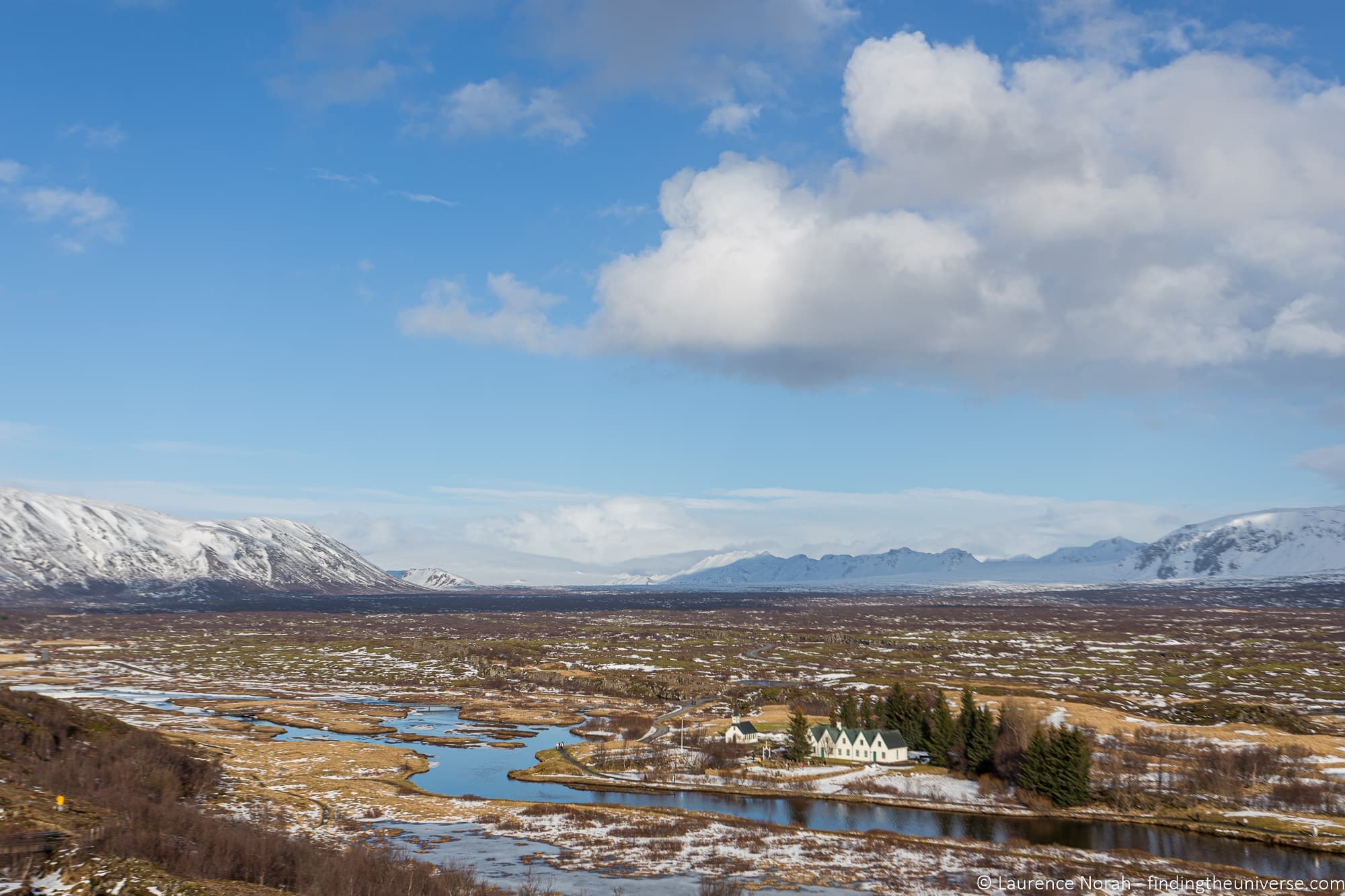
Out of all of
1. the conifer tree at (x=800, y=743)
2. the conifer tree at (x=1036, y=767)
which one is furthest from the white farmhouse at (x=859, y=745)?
the conifer tree at (x=1036, y=767)

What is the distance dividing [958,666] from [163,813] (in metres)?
160

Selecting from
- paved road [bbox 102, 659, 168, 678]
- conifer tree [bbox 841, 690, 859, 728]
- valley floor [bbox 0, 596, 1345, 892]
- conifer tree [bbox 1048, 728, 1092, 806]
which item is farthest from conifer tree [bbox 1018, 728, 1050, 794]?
paved road [bbox 102, 659, 168, 678]

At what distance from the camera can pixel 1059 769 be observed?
73000 millimetres

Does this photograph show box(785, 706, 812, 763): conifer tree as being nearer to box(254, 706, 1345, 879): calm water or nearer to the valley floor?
the valley floor

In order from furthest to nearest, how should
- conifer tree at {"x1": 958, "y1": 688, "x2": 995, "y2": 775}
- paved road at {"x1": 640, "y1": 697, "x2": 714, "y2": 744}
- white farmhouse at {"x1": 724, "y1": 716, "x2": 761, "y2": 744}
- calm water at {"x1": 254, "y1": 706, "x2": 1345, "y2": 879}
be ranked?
paved road at {"x1": 640, "y1": 697, "x2": 714, "y2": 744}
white farmhouse at {"x1": 724, "y1": 716, "x2": 761, "y2": 744}
conifer tree at {"x1": 958, "y1": 688, "x2": 995, "y2": 775}
calm water at {"x1": 254, "y1": 706, "x2": 1345, "y2": 879}

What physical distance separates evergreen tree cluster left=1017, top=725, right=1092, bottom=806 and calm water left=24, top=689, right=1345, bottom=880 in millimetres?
→ 3543

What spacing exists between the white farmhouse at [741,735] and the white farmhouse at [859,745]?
819cm

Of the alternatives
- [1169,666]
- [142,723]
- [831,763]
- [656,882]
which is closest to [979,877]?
[656,882]

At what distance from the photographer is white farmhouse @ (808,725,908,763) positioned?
293 feet

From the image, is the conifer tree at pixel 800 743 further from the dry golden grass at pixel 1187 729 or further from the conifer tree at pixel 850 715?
the dry golden grass at pixel 1187 729

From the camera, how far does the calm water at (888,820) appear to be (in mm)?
58219

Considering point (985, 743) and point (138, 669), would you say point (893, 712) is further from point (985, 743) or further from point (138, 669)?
point (138, 669)

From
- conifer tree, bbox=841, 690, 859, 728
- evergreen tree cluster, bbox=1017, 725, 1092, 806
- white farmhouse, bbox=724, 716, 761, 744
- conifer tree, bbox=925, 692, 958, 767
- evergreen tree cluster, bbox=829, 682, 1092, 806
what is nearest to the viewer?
evergreen tree cluster, bbox=1017, 725, 1092, 806

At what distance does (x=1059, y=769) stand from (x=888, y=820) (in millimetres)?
16120
